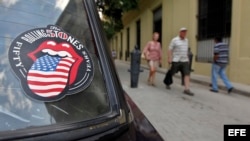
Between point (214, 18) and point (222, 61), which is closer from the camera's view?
point (222, 61)

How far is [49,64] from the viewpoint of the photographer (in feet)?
5.18

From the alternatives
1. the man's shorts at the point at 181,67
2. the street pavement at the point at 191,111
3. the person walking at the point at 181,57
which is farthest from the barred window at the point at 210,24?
the man's shorts at the point at 181,67

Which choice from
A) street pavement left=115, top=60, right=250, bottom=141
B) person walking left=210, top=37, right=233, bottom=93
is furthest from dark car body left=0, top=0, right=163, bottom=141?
person walking left=210, top=37, right=233, bottom=93

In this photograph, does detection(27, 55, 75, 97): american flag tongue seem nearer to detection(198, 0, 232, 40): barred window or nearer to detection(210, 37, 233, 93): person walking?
detection(210, 37, 233, 93): person walking

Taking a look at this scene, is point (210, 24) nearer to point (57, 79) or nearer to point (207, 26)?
point (207, 26)

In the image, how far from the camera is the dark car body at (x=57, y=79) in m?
1.46

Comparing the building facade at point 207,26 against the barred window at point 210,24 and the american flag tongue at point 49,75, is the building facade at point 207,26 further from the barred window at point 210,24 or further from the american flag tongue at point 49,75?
the american flag tongue at point 49,75

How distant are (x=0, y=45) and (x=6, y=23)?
5.0 inches

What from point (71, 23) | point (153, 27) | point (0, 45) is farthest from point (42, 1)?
point (153, 27)

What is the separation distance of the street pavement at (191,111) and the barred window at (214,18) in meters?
2.96

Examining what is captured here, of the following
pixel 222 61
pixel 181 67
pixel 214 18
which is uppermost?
pixel 214 18

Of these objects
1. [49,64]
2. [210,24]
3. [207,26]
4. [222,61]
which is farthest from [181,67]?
[49,64]

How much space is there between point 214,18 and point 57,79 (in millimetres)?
12171

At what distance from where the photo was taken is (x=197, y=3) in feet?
47.5
